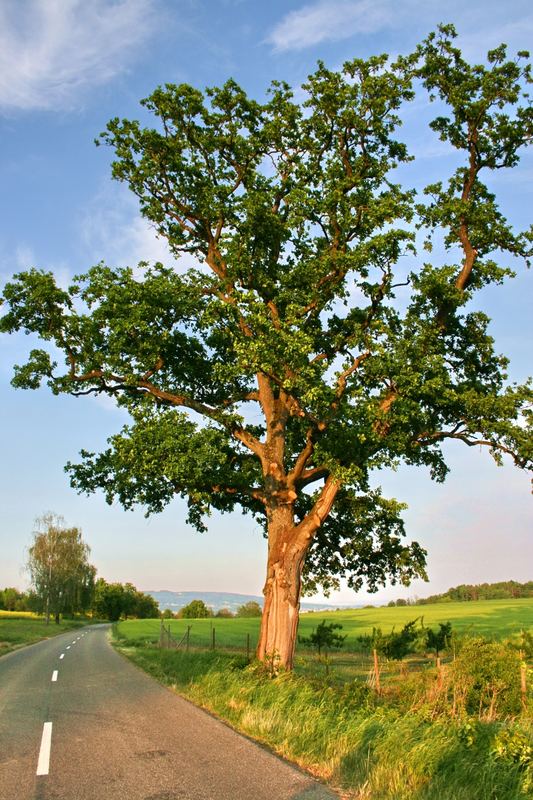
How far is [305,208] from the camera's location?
19.2 meters

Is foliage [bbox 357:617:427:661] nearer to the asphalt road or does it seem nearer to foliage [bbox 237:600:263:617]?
the asphalt road

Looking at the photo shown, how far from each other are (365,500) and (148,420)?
8043mm

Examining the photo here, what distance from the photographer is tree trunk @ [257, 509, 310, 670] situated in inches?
674

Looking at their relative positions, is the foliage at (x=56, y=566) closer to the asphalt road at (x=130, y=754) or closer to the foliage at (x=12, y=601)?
the foliage at (x=12, y=601)

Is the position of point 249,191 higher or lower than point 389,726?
higher

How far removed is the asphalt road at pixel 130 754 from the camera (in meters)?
6.77

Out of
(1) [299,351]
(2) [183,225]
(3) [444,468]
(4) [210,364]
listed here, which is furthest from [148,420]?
(3) [444,468]

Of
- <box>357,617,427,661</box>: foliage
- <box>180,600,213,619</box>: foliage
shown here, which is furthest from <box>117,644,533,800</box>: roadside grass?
<box>180,600,213,619</box>: foliage

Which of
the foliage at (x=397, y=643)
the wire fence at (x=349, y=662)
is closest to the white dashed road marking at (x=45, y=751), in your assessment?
the wire fence at (x=349, y=662)

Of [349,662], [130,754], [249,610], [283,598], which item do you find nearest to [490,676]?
[283,598]

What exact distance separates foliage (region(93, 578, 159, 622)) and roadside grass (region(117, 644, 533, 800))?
412 feet

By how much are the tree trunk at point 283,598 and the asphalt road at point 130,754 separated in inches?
143

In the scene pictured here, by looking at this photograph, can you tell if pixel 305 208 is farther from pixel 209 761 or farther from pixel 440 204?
pixel 209 761

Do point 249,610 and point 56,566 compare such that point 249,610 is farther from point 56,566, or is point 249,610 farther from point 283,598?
point 283,598
